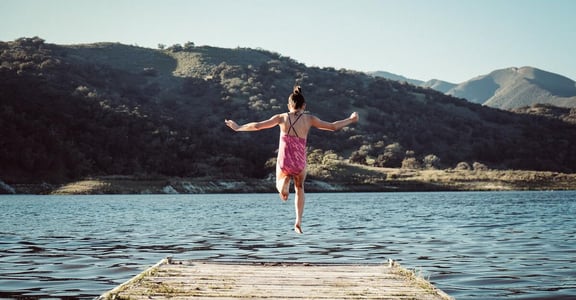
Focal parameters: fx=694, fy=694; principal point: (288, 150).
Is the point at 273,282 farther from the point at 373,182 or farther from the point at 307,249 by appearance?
the point at 373,182

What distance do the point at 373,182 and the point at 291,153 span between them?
336 ft

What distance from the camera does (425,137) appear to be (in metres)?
142

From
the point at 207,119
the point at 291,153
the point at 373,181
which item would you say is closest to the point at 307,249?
the point at 291,153

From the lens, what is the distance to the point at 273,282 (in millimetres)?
12102

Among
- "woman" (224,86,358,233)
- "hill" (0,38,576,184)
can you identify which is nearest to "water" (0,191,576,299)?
"woman" (224,86,358,233)

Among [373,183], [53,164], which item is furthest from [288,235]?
[373,183]

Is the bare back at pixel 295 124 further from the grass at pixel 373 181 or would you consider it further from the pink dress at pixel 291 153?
the grass at pixel 373 181

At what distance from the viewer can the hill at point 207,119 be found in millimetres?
101812

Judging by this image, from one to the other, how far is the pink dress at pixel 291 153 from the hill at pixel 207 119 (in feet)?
281

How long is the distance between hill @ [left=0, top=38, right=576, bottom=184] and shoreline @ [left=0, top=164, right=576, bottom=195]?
2089mm

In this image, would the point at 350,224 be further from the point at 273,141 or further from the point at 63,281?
the point at 273,141

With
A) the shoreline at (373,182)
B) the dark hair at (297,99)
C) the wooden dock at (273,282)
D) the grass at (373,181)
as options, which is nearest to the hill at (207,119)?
the grass at (373,181)

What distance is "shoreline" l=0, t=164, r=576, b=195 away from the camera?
102000 millimetres

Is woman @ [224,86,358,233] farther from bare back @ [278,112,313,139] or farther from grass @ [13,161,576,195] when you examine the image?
grass @ [13,161,576,195]
